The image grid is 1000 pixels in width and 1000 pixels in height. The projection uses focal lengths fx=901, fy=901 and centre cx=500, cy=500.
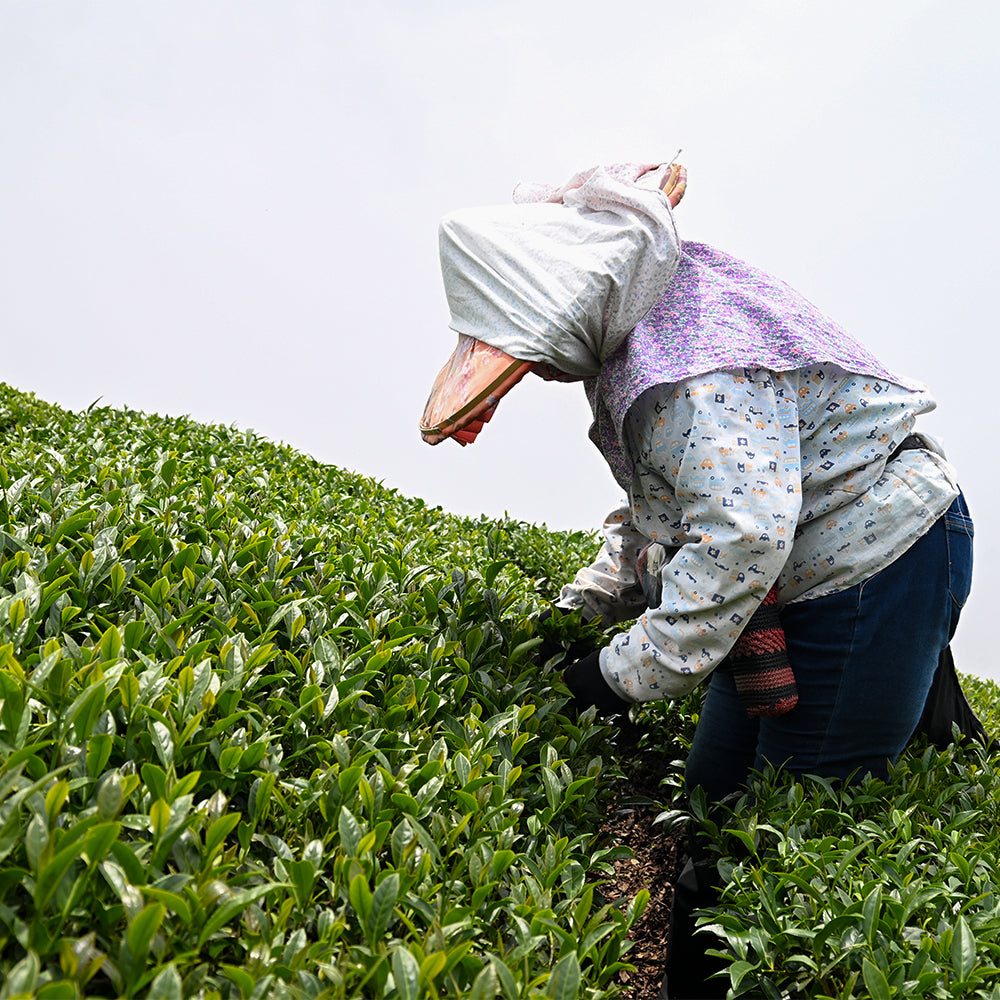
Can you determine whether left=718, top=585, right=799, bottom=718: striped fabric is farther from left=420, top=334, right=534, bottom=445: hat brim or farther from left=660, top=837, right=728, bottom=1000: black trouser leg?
left=420, top=334, right=534, bottom=445: hat brim

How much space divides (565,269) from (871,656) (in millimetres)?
1150

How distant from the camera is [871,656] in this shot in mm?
2121

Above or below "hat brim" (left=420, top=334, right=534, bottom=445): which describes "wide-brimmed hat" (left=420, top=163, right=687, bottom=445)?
above

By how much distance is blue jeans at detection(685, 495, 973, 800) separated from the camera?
211 cm

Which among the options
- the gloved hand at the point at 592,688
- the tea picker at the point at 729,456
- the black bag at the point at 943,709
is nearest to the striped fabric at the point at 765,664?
the tea picker at the point at 729,456

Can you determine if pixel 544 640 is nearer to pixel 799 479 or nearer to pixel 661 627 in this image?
pixel 661 627

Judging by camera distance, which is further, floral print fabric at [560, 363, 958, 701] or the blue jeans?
the blue jeans

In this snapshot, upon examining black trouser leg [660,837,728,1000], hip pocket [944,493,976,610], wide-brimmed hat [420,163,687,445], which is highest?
wide-brimmed hat [420,163,687,445]

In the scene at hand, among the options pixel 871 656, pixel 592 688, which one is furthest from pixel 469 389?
pixel 871 656

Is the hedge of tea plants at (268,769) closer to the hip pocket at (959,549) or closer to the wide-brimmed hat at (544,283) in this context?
the wide-brimmed hat at (544,283)

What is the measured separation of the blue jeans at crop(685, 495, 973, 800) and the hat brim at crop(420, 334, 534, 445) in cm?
89

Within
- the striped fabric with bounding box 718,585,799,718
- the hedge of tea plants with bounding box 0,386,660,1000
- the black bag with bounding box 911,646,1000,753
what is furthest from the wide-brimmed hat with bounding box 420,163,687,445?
the black bag with bounding box 911,646,1000,753

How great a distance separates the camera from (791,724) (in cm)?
221

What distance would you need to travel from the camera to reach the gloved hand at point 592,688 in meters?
2.25
